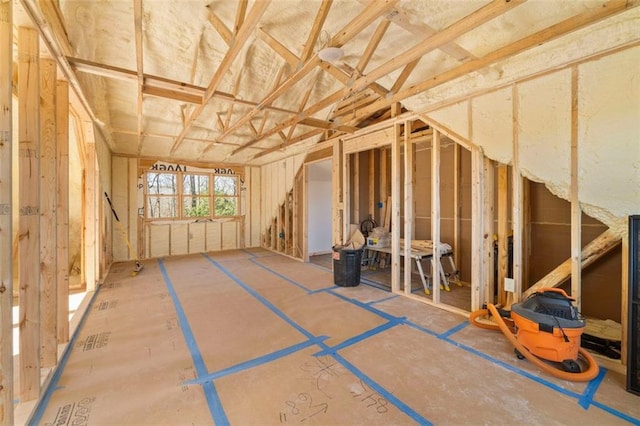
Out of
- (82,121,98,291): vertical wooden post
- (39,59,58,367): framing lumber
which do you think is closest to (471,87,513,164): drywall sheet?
(39,59,58,367): framing lumber

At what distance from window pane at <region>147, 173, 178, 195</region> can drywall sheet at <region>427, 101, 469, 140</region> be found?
715 centimetres

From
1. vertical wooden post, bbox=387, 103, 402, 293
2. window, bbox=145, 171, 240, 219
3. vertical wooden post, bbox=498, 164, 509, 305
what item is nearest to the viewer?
vertical wooden post, bbox=498, 164, 509, 305

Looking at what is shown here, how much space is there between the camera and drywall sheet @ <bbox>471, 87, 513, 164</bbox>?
2877 mm

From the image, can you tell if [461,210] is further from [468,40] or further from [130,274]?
[130,274]

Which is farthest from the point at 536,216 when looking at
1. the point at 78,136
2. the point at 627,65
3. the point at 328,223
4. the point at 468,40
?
the point at 78,136

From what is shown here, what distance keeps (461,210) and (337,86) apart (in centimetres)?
318

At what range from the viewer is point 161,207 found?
7.41 metres

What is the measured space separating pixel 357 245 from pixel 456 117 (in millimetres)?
2562

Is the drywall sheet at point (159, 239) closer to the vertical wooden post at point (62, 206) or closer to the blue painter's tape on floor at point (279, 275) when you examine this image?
the blue painter's tape on floor at point (279, 275)

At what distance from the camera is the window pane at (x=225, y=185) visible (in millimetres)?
8227


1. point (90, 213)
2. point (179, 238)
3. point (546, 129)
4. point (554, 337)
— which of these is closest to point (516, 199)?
point (546, 129)

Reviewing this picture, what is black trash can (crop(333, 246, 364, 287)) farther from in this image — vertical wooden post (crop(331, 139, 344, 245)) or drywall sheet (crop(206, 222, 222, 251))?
drywall sheet (crop(206, 222, 222, 251))

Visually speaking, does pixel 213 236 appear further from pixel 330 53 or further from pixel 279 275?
pixel 330 53

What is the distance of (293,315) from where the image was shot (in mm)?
3400
